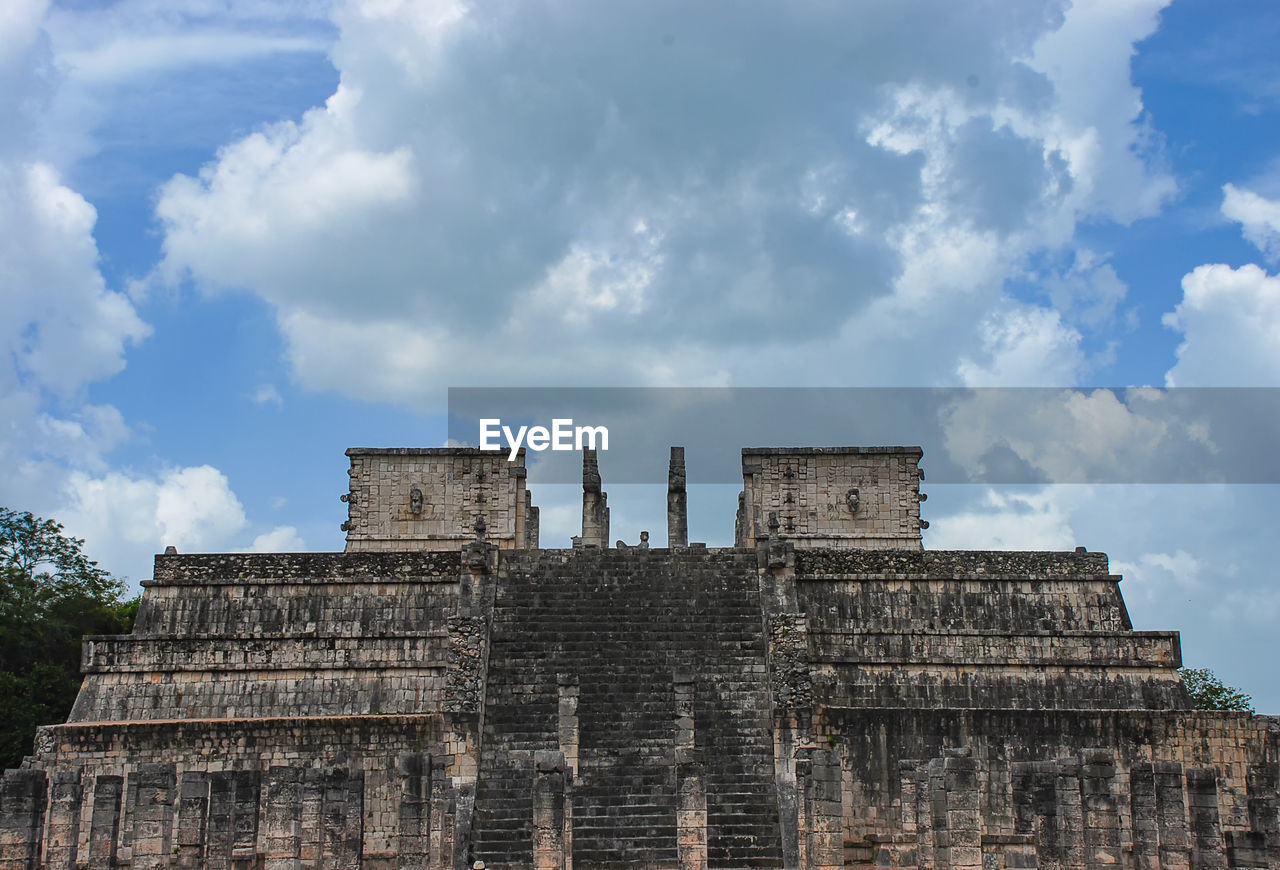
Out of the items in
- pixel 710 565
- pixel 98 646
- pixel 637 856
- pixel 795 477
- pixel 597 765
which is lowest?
pixel 637 856

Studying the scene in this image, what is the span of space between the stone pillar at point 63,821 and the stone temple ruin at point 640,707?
0.04 metres

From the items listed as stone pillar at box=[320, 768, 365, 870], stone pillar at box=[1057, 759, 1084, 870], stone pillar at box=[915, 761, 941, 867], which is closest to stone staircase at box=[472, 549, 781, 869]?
stone pillar at box=[915, 761, 941, 867]

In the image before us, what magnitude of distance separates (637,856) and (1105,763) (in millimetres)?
7038

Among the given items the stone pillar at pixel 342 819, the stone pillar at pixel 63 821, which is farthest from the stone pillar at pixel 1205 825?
the stone pillar at pixel 63 821

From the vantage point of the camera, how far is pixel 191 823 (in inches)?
634

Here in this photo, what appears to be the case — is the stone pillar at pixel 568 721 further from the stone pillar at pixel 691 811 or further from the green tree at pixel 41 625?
the green tree at pixel 41 625

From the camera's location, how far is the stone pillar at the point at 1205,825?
1620 centimetres

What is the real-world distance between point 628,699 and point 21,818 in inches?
373

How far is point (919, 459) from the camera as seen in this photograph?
3009 cm

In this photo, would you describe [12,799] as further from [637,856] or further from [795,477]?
[795,477]

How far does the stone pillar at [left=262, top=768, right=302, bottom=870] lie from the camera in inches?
637

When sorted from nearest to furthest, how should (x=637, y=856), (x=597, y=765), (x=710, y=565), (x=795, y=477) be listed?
(x=637, y=856), (x=597, y=765), (x=710, y=565), (x=795, y=477)

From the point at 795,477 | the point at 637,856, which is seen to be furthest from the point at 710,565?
the point at 637,856

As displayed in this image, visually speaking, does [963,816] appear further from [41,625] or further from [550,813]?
[41,625]
